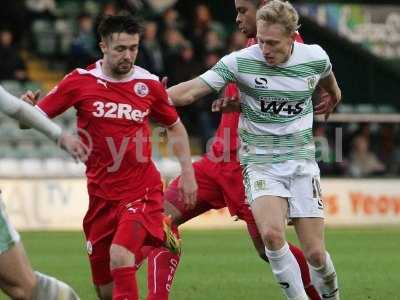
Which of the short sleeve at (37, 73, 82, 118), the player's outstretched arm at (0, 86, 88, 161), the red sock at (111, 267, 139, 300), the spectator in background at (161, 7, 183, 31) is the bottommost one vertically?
the spectator in background at (161, 7, 183, 31)

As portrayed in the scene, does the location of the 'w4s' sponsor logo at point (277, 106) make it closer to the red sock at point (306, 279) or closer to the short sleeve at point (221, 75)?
the short sleeve at point (221, 75)

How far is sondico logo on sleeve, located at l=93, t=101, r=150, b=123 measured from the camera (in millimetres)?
7941

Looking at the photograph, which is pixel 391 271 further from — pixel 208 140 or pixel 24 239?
pixel 208 140

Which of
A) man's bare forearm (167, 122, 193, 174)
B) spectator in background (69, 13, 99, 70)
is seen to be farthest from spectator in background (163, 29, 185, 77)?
man's bare forearm (167, 122, 193, 174)

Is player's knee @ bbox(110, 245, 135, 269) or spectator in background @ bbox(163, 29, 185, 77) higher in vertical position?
player's knee @ bbox(110, 245, 135, 269)

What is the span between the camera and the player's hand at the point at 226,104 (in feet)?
26.8

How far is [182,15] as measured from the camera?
79.0ft

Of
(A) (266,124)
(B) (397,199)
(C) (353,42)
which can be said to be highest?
(A) (266,124)

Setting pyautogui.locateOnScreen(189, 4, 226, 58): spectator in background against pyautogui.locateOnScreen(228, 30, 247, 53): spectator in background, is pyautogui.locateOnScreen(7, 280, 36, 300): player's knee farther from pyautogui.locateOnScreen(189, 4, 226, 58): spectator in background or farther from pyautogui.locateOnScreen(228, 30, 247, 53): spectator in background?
pyautogui.locateOnScreen(228, 30, 247, 53): spectator in background

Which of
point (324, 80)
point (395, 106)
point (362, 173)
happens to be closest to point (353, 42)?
point (395, 106)

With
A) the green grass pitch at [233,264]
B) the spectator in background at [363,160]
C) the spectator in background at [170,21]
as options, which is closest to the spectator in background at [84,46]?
the spectator in background at [170,21]

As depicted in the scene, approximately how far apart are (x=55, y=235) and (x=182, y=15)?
799 cm

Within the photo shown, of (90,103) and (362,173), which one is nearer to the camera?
(90,103)

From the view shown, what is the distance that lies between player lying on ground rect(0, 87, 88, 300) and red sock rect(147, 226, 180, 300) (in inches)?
81.6
